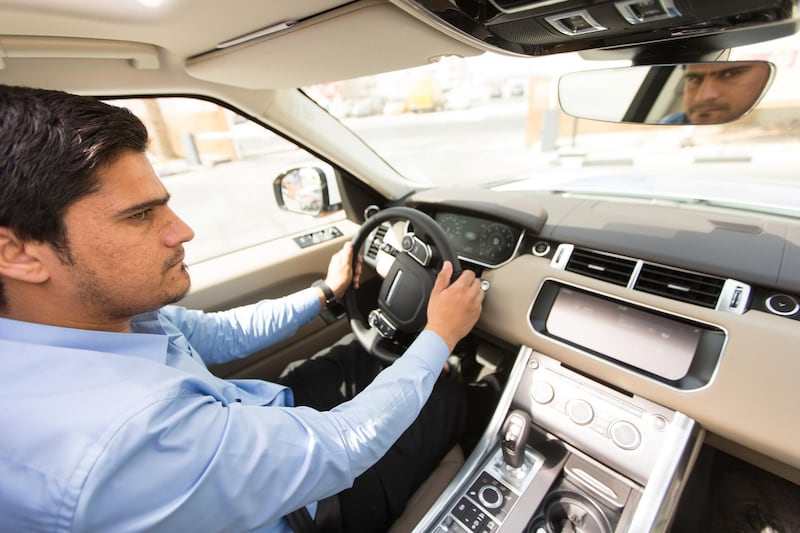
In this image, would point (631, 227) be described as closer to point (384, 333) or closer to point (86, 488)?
point (384, 333)

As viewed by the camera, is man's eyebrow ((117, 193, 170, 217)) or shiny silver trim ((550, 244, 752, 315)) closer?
man's eyebrow ((117, 193, 170, 217))

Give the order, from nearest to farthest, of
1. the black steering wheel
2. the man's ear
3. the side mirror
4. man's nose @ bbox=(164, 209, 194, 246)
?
the man's ear
man's nose @ bbox=(164, 209, 194, 246)
the black steering wheel
the side mirror

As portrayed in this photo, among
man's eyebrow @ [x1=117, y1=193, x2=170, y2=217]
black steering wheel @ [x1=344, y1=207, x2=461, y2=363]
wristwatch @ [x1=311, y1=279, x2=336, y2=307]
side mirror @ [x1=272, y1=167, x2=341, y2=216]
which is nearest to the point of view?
man's eyebrow @ [x1=117, y1=193, x2=170, y2=217]

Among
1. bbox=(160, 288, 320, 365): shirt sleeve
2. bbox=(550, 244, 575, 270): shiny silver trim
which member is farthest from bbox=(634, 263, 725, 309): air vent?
bbox=(160, 288, 320, 365): shirt sleeve

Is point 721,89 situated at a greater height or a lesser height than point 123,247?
greater

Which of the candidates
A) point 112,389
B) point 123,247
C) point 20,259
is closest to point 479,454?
point 112,389

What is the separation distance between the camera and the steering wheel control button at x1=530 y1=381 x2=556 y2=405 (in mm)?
1434

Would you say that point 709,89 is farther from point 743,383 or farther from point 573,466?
point 573,466

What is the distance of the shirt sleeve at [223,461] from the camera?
654 mm

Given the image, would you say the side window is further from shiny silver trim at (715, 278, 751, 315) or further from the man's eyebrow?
shiny silver trim at (715, 278, 751, 315)

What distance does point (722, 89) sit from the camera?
1091 millimetres

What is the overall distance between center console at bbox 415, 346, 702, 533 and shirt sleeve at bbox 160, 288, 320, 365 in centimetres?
92

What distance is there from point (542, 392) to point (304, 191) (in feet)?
5.82

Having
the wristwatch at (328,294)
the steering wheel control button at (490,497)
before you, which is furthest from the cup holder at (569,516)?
the wristwatch at (328,294)
